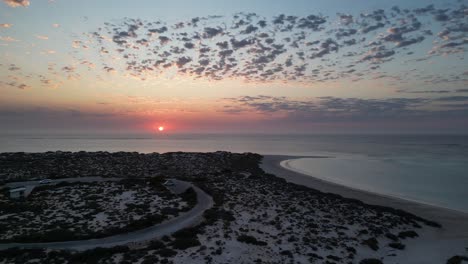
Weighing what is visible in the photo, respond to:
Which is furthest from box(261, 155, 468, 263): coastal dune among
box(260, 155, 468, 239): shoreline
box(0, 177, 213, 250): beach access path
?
box(0, 177, 213, 250): beach access path

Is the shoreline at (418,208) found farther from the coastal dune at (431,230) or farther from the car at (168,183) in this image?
the car at (168,183)

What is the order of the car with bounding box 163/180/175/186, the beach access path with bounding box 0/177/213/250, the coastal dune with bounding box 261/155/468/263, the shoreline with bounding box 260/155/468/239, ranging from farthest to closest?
the car with bounding box 163/180/175/186
the shoreline with bounding box 260/155/468/239
the coastal dune with bounding box 261/155/468/263
the beach access path with bounding box 0/177/213/250

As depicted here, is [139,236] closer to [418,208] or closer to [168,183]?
[168,183]

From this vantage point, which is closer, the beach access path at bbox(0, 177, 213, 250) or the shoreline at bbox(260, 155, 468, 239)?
the beach access path at bbox(0, 177, 213, 250)

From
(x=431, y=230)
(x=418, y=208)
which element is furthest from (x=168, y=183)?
(x=418, y=208)

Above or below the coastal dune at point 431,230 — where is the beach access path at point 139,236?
above

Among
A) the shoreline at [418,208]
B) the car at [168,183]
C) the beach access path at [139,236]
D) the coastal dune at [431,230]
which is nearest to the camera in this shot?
the beach access path at [139,236]

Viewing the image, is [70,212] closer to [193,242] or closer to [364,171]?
[193,242]

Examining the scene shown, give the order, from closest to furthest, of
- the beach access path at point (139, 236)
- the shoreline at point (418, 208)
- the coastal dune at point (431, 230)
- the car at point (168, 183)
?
the beach access path at point (139, 236)
the coastal dune at point (431, 230)
the shoreline at point (418, 208)
the car at point (168, 183)

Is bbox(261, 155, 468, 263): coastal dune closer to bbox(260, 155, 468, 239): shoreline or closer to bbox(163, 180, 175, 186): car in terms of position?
bbox(260, 155, 468, 239): shoreline

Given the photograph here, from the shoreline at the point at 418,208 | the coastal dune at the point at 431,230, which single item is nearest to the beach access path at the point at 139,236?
the coastal dune at the point at 431,230

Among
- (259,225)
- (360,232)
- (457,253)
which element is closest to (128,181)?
(259,225)
